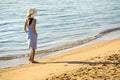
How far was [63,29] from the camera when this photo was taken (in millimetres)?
→ 15141

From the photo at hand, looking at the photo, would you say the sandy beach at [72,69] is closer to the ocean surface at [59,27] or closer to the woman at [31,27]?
the woman at [31,27]

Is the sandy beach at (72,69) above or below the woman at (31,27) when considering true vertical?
below

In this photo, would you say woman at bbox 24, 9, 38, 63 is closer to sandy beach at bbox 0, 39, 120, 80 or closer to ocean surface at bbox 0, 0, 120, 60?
sandy beach at bbox 0, 39, 120, 80

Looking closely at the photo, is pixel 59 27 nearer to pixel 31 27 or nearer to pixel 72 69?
pixel 31 27

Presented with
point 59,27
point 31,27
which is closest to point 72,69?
point 31,27

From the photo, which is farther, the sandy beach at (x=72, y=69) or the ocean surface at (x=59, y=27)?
the ocean surface at (x=59, y=27)

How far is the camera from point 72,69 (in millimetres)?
7875

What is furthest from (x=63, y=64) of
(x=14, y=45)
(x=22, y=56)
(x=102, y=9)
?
(x=102, y=9)

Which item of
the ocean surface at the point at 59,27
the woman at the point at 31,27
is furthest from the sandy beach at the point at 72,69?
the ocean surface at the point at 59,27

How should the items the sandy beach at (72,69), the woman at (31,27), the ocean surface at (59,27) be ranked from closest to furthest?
the sandy beach at (72,69) → the woman at (31,27) → the ocean surface at (59,27)

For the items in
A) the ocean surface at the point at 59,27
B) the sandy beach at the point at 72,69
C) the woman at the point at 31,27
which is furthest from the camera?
the ocean surface at the point at 59,27

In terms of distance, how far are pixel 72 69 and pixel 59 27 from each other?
7883 mm

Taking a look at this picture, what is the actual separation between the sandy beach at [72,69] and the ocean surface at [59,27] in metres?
2.11

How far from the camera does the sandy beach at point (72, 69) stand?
7.26 m
